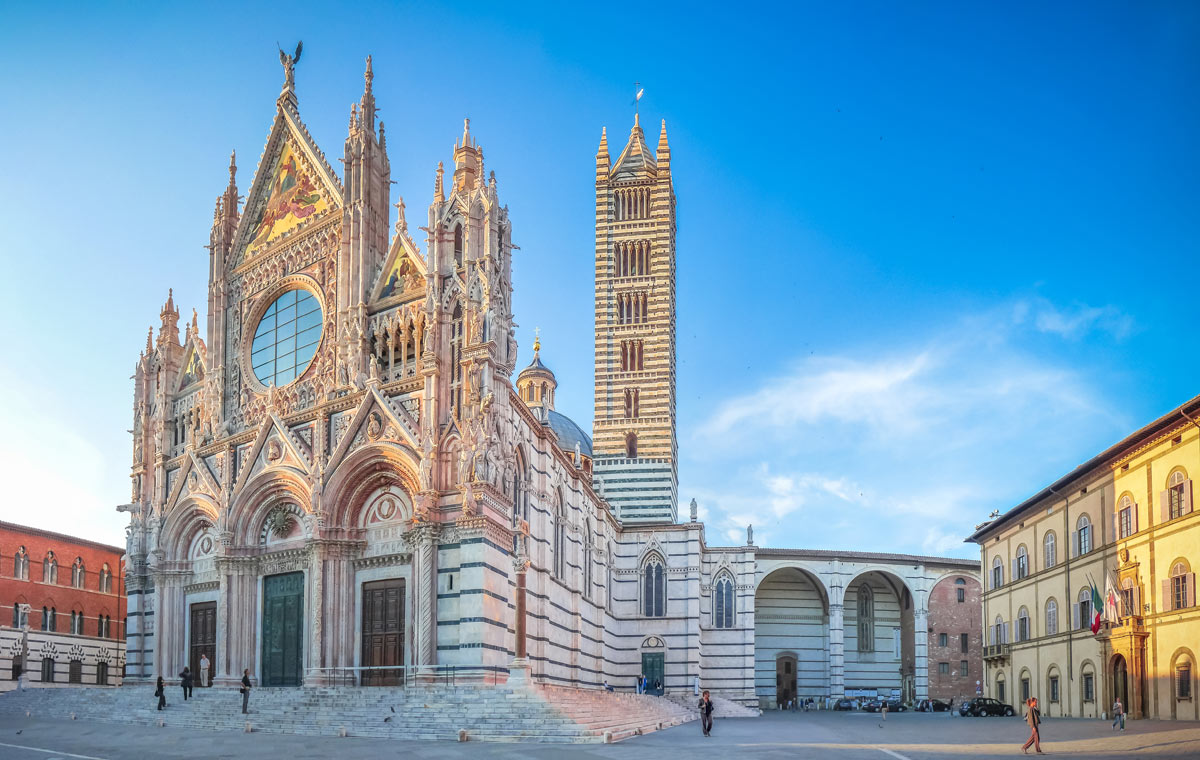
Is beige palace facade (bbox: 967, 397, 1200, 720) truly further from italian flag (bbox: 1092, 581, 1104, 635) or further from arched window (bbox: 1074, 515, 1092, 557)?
italian flag (bbox: 1092, 581, 1104, 635)

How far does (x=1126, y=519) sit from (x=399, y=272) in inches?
1046

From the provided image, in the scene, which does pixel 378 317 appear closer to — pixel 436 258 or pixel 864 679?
pixel 436 258

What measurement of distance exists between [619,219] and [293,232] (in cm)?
3045

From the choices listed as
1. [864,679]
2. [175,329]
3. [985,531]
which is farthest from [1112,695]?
[175,329]

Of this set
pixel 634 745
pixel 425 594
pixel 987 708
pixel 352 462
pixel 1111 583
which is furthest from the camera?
pixel 987 708

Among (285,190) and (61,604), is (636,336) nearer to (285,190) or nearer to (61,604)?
(285,190)

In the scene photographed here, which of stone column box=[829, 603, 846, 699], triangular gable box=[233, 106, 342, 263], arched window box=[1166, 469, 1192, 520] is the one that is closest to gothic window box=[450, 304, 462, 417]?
triangular gable box=[233, 106, 342, 263]

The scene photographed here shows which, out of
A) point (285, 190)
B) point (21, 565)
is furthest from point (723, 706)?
point (21, 565)

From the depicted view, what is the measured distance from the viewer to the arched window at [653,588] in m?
60.2

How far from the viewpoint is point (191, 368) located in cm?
4431

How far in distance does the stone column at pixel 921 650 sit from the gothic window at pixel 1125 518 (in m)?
29.6

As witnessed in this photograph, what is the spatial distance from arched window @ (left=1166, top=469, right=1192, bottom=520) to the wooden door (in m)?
31.9

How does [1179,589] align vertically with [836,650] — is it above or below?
above

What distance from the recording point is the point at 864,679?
72188mm
